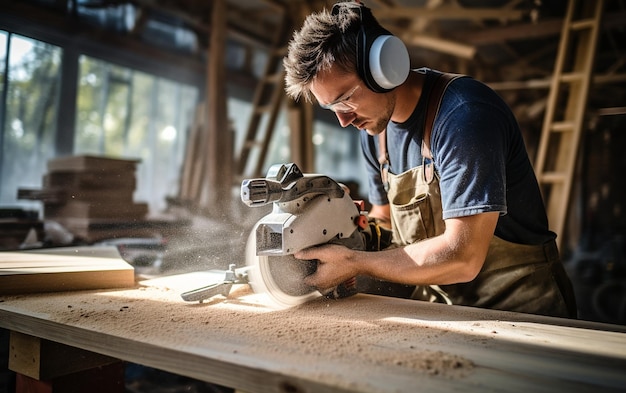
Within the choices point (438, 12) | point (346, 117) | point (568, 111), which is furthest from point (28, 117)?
point (568, 111)

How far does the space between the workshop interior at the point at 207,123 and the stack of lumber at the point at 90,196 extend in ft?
0.04

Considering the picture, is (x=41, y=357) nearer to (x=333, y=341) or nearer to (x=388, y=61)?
(x=333, y=341)

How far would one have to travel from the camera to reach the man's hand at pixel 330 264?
1.48 m

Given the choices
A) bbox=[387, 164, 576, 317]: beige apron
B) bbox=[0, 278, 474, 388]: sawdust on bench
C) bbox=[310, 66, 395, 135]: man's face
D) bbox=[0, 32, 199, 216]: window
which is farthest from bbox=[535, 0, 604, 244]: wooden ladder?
bbox=[0, 32, 199, 216]: window

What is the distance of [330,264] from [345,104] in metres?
0.56

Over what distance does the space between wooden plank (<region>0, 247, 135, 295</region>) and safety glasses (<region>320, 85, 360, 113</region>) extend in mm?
957

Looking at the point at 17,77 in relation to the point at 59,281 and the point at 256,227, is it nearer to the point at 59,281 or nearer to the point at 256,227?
the point at 59,281

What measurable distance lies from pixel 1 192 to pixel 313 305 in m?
3.83

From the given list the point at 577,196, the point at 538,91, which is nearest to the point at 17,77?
the point at 538,91

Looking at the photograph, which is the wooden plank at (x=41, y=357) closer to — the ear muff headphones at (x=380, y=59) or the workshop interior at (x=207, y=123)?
the workshop interior at (x=207, y=123)

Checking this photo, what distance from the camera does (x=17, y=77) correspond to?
4184 millimetres

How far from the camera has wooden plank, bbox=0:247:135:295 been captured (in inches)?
60.2

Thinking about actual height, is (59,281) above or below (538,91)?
below

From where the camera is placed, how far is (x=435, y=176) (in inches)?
65.7
